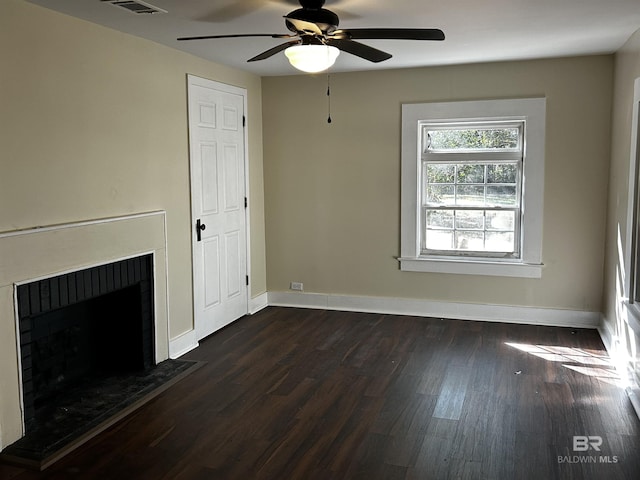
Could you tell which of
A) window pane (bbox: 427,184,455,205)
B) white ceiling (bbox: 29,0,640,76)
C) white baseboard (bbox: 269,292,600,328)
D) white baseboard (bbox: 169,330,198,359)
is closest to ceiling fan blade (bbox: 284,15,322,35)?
white ceiling (bbox: 29,0,640,76)

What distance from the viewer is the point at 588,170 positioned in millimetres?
5176

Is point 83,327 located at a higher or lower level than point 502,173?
lower

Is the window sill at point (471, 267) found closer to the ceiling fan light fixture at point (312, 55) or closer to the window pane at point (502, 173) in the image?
the window pane at point (502, 173)

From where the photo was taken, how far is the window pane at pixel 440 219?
5.75 meters

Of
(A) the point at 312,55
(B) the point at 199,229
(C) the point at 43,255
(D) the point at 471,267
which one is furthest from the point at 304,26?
(D) the point at 471,267

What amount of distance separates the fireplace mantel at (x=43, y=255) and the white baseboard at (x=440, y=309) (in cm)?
219

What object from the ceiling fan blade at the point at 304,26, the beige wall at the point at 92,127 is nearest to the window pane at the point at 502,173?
the beige wall at the point at 92,127

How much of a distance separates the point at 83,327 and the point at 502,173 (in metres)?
3.91

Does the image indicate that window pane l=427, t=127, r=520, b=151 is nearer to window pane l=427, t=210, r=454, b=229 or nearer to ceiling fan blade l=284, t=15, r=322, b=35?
window pane l=427, t=210, r=454, b=229

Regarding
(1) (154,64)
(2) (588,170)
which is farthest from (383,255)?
(1) (154,64)

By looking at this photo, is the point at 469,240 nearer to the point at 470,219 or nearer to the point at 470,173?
the point at 470,219

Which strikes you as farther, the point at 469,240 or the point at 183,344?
the point at 469,240

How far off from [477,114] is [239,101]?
89.1 inches

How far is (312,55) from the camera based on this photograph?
10.0 feet
